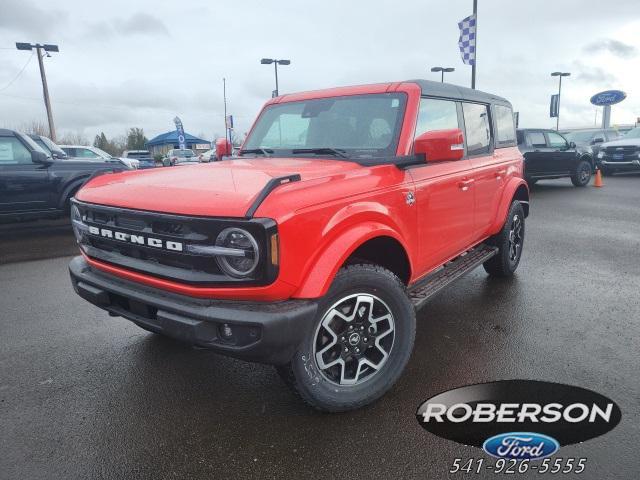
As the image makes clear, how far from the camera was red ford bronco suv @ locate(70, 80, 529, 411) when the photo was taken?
6.95ft

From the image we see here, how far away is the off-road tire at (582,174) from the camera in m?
13.8

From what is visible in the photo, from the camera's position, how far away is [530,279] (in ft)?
16.2

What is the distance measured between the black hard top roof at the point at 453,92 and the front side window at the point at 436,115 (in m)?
0.06

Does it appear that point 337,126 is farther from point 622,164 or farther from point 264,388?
point 622,164

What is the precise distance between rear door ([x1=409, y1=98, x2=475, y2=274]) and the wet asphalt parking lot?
720mm

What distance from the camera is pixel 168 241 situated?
228 centimetres

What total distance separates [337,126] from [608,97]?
40.5m

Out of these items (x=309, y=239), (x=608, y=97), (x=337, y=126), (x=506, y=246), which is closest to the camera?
(x=309, y=239)

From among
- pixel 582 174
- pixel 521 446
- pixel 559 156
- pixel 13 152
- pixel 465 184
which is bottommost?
pixel 521 446

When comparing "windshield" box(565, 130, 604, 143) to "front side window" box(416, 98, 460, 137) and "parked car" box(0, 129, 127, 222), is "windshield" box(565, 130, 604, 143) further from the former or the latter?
"parked car" box(0, 129, 127, 222)

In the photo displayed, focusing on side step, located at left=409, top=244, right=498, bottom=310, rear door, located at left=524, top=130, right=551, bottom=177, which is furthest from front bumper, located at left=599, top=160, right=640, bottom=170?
side step, located at left=409, top=244, right=498, bottom=310

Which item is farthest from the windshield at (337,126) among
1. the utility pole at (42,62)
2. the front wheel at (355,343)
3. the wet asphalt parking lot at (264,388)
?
the utility pole at (42,62)

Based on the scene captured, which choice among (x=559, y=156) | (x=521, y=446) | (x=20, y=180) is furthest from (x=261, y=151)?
(x=559, y=156)

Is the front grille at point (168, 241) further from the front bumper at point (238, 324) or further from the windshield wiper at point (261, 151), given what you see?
the windshield wiper at point (261, 151)
